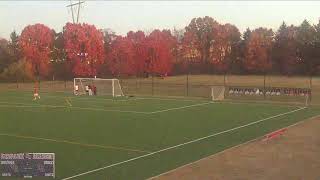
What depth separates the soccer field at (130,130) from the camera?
16359mm

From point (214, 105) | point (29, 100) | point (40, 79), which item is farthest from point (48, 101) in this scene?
point (40, 79)

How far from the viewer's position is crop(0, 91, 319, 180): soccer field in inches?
644

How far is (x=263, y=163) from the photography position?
16.1 metres

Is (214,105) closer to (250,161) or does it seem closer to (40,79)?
(250,161)

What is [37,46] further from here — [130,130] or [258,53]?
[130,130]

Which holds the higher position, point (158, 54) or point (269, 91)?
point (158, 54)

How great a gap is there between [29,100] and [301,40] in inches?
2066

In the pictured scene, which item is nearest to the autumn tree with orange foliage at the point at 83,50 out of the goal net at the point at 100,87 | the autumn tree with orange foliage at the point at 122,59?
the autumn tree with orange foliage at the point at 122,59

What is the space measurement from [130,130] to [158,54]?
2180 inches
